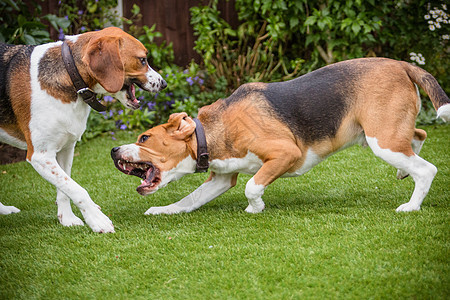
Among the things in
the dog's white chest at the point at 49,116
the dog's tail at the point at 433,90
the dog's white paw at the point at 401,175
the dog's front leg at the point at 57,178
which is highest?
the dog's tail at the point at 433,90

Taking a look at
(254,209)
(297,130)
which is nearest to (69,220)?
(254,209)

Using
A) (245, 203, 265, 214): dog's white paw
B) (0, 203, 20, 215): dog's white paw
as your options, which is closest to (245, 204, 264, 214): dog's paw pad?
(245, 203, 265, 214): dog's white paw

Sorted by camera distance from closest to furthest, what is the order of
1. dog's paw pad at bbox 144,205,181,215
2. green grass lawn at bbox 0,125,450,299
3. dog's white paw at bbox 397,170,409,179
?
green grass lawn at bbox 0,125,450,299 → dog's paw pad at bbox 144,205,181,215 → dog's white paw at bbox 397,170,409,179

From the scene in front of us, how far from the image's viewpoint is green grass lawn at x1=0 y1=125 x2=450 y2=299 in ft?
9.12

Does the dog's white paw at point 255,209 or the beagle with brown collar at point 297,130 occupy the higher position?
the beagle with brown collar at point 297,130

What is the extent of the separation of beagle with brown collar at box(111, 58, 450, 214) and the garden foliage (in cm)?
379

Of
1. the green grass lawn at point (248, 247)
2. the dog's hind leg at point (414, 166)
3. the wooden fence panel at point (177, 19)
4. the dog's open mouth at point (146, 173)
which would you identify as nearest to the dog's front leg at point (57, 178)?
the green grass lawn at point (248, 247)

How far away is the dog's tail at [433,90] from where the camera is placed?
3.68 metres

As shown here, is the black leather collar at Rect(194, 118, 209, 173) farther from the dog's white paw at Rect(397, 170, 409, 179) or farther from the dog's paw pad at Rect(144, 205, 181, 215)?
the dog's white paw at Rect(397, 170, 409, 179)

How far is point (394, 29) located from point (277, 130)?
5576 millimetres

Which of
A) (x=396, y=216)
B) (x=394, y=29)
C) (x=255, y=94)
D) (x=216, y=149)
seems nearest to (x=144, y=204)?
(x=216, y=149)

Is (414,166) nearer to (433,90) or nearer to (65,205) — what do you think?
(433,90)

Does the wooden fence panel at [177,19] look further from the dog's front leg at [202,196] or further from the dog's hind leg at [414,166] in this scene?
the dog's hind leg at [414,166]

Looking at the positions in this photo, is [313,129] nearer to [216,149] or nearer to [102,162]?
[216,149]
